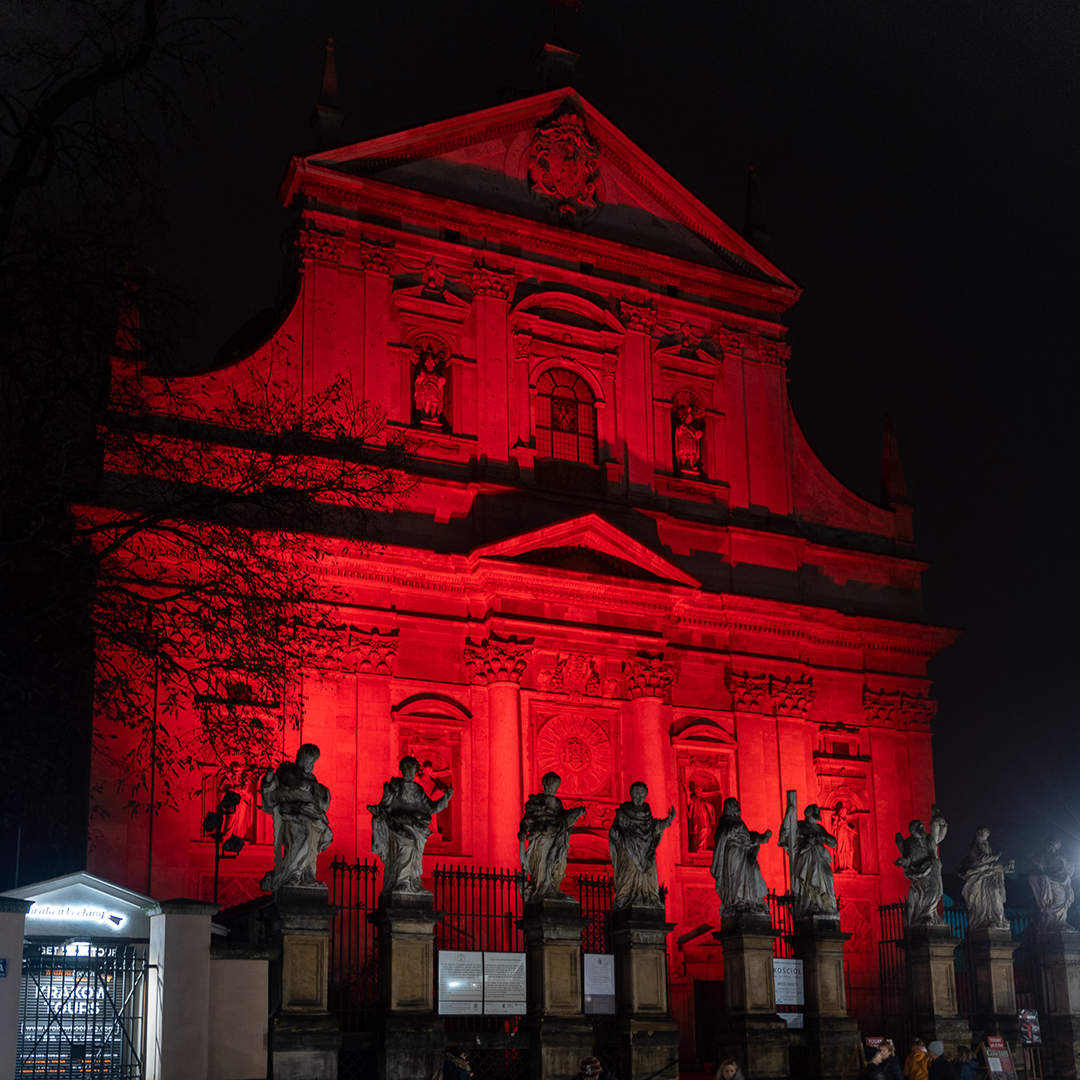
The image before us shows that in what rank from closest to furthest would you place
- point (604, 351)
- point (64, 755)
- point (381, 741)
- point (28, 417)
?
point (28, 417) < point (64, 755) < point (381, 741) < point (604, 351)

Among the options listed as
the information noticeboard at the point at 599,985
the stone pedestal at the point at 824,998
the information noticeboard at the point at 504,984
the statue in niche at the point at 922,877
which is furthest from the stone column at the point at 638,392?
the information noticeboard at the point at 504,984

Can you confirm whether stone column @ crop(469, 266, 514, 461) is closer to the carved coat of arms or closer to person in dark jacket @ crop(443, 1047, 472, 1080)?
the carved coat of arms

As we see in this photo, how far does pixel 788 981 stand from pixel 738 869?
1616 millimetres

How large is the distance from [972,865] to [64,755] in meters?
14.1

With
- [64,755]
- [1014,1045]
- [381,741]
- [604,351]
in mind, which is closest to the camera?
[1014,1045]

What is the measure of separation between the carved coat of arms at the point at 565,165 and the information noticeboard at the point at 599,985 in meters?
17.7

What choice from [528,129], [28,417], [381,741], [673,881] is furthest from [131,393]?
[528,129]

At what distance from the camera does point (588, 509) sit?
1134 inches

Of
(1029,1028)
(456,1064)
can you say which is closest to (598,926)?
(456,1064)

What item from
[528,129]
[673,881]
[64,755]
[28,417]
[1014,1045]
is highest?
[528,129]

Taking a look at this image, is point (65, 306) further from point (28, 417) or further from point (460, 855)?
point (460, 855)

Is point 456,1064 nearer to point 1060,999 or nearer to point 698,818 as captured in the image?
point 1060,999

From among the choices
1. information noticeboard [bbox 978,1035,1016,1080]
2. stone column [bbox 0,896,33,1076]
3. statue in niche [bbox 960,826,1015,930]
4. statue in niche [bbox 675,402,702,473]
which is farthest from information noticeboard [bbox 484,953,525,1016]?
statue in niche [bbox 675,402,702,473]

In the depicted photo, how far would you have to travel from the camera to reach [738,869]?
19.4 metres
